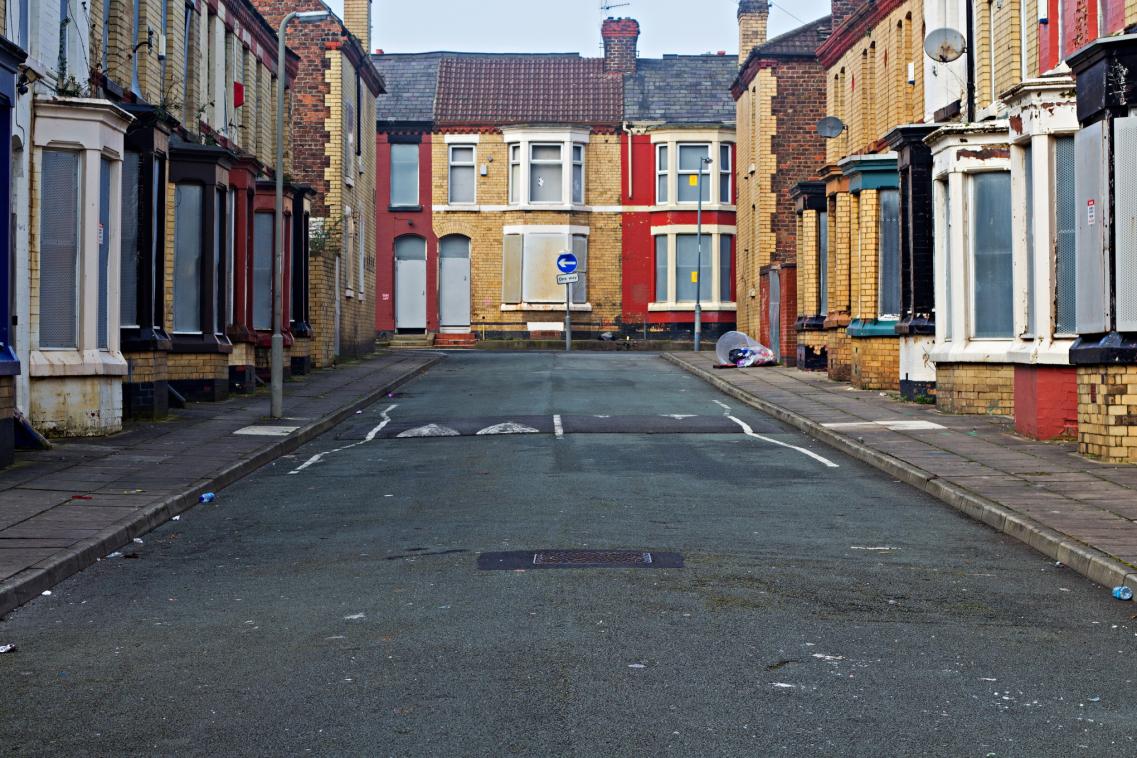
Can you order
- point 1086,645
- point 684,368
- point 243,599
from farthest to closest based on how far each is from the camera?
point 684,368 < point 243,599 < point 1086,645

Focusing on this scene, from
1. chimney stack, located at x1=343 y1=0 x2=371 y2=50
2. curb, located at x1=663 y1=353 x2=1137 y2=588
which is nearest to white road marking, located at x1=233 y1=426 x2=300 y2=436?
curb, located at x1=663 y1=353 x2=1137 y2=588

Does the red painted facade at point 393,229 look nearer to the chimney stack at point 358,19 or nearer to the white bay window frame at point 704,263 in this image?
the white bay window frame at point 704,263

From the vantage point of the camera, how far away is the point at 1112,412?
15.5m

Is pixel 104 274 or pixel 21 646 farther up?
pixel 104 274

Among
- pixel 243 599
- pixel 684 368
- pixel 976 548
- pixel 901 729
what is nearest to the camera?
pixel 901 729

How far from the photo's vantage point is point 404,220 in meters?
56.0

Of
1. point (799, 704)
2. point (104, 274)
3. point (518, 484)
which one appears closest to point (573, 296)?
point (104, 274)

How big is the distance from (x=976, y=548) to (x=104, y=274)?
507 inches

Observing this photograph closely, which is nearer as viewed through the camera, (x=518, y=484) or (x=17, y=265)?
(x=518, y=484)

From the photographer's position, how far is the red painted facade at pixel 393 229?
5591cm

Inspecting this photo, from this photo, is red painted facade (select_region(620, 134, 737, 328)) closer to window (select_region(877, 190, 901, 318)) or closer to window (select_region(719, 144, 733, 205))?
window (select_region(719, 144, 733, 205))

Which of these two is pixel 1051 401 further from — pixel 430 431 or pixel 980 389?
pixel 430 431

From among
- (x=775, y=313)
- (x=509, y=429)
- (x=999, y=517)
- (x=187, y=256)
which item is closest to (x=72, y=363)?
(x=509, y=429)

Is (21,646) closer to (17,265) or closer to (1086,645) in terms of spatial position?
(1086,645)
